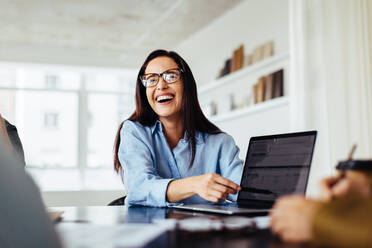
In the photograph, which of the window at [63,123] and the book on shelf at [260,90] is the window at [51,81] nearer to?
the window at [63,123]

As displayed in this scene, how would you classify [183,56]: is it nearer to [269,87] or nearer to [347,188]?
[269,87]

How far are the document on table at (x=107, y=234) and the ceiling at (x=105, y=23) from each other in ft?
15.4

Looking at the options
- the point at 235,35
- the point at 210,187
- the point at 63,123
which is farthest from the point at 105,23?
the point at 210,187

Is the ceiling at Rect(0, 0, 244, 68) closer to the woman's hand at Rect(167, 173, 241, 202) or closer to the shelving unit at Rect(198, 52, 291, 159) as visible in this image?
the shelving unit at Rect(198, 52, 291, 159)

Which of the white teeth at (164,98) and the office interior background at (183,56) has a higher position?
the office interior background at (183,56)

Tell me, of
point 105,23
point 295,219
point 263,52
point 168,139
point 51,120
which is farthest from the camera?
point 51,120

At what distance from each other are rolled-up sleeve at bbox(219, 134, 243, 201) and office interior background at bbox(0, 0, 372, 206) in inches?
31.2

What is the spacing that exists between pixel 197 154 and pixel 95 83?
6.87 m

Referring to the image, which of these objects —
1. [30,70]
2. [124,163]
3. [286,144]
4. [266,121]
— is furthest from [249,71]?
[30,70]

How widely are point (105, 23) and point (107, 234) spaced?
565 centimetres

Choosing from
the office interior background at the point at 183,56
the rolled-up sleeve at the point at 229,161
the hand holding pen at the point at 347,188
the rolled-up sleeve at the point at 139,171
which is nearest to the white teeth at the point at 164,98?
the rolled-up sleeve at the point at 139,171

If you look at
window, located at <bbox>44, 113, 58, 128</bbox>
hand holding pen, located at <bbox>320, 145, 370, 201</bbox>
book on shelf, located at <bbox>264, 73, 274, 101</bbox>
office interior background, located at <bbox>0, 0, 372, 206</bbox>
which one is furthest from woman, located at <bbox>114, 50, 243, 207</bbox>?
window, located at <bbox>44, 113, 58, 128</bbox>

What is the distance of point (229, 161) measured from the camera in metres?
1.78

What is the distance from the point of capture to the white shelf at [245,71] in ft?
14.5
